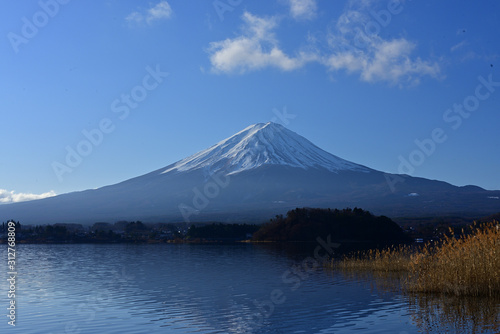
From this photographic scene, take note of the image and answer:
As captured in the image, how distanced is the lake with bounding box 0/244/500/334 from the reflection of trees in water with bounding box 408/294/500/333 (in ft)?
0.09

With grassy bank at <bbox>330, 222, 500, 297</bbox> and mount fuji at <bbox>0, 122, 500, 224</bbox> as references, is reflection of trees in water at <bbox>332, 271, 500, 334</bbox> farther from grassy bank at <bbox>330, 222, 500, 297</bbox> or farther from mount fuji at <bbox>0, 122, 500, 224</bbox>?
mount fuji at <bbox>0, 122, 500, 224</bbox>

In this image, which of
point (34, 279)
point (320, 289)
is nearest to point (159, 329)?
point (320, 289)

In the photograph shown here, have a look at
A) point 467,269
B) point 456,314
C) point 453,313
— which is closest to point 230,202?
point 467,269

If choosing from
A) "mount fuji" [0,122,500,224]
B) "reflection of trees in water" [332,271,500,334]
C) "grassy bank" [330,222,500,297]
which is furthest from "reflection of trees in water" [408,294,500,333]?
"mount fuji" [0,122,500,224]

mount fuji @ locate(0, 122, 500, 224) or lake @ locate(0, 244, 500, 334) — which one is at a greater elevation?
mount fuji @ locate(0, 122, 500, 224)

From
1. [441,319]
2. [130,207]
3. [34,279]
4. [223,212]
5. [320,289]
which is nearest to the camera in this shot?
[441,319]

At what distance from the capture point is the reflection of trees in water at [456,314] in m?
15.0

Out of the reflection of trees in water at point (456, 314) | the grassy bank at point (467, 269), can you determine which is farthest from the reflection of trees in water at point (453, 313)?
the grassy bank at point (467, 269)

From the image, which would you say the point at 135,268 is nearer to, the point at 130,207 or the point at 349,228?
the point at 349,228

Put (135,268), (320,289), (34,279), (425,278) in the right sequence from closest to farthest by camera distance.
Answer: (425,278) < (320,289) < (34,279) < (135,268)

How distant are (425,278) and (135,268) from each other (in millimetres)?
22475

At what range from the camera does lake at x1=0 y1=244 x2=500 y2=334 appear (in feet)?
54.2

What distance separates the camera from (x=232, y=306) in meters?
20.8

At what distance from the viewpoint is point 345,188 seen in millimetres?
197250
